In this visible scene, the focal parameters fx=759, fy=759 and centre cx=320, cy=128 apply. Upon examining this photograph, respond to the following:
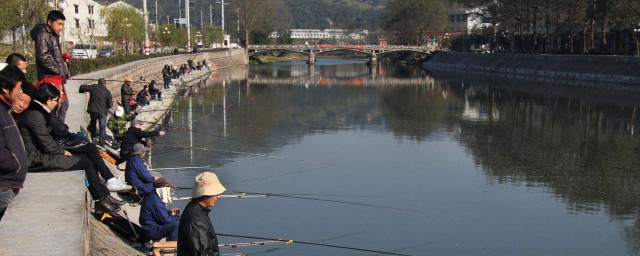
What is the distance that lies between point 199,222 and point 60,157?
3.82 meters

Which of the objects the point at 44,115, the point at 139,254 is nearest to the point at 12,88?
the point at 44,115

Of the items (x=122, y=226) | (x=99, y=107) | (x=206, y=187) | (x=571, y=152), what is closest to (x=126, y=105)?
(x=99, y=107)

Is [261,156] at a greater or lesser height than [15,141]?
lesser

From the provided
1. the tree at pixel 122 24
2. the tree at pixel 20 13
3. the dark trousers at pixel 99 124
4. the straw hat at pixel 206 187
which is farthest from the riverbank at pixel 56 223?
the tree at pixel 122 24

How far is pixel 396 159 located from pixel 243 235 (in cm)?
872

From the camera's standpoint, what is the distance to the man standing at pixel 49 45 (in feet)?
38.5

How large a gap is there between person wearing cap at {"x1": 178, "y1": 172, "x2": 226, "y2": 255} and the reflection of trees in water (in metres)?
8.76

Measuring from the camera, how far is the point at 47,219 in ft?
23.1

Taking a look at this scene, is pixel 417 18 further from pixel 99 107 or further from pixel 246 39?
pixel 99 107

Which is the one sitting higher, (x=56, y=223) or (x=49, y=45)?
(x=49, y=45)

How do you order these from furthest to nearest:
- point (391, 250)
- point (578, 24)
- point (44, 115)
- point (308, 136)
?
point (578, 24) → point (308, 136) → point (391, 250) → point (44, 115)

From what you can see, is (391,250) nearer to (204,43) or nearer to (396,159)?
(396,159)

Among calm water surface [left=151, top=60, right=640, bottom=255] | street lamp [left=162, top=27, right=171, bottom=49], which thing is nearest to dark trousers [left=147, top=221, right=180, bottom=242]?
calm water surface [left=151, top=60, right=640, bottom=255]

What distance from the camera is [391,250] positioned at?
12.1 meters
